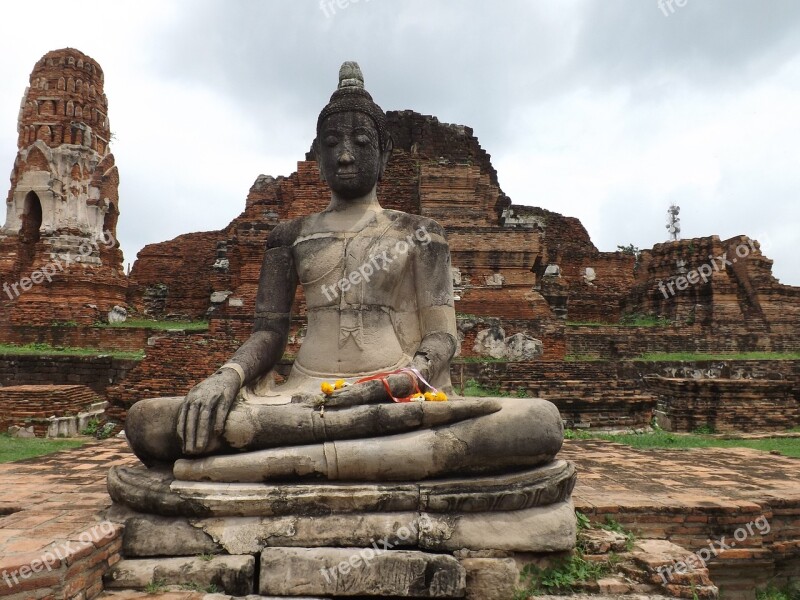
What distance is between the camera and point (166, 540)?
3.01m

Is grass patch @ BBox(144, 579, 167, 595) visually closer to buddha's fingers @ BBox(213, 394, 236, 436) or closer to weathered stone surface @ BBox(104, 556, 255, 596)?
weathered stone surface @ BBox(104, 556, 255, 596)

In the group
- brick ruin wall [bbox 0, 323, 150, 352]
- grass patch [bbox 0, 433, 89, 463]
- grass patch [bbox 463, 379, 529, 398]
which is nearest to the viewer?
grass patch [bbox 0, 433, 89, 463]

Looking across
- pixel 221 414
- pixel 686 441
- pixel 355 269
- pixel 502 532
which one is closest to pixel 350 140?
pixel 355 269

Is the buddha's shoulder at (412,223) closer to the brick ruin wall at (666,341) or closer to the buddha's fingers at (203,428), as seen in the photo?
the buddha's fingers at (203,428)

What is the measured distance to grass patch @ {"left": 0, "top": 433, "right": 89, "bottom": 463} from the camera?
20.3 ft

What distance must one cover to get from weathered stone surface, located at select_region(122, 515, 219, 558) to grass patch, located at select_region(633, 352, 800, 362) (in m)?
13.1

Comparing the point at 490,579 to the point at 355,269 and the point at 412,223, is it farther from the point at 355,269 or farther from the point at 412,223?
the point at 412,223

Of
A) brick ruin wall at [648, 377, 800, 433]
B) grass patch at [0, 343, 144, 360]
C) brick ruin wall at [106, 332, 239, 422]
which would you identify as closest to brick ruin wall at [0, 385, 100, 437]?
brick ruin wall at [106, 332, 239, 422]

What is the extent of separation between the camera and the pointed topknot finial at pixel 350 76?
4.45 metres

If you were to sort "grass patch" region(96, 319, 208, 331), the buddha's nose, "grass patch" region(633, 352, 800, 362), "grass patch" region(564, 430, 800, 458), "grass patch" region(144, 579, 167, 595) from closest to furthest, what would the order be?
"grass patch" region(144, 579, 167, 595) < the buddha's nose < "grass patch" region(564, 430, 800, 458) < "grass patch" region(633, 352, 800, 362) < "grass patch" region(96, 319, 208, 331)

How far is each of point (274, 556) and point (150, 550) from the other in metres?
0.67

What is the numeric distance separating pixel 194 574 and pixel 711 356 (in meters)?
16.0

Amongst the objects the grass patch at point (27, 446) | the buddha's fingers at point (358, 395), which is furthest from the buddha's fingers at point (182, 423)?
the grass patch at point (27, 446)

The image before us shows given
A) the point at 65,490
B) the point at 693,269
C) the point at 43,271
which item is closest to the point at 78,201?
the point at 43,271
